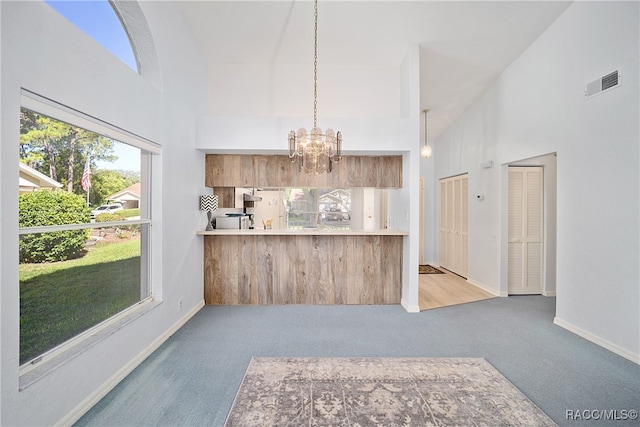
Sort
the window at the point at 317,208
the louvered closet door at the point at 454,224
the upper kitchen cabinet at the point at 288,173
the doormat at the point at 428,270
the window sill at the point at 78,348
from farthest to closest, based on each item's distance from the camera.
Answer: the doormat at the point at 428,270 < the louvered closet door at the point at 454,224 < the window at the point at 317,208 < the upper kitchen cabinet at the point at 288,173 < the window sill at the point at 78,348

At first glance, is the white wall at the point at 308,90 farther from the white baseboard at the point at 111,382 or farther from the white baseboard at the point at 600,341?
the white baseboard at the point at 600,341

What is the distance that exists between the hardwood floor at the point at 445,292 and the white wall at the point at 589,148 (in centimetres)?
126

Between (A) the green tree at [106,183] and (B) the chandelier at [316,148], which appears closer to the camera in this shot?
(A) the green tree at [106,183]

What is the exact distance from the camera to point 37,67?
5.48 ft

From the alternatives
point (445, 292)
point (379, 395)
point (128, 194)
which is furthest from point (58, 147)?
point (445, 292)

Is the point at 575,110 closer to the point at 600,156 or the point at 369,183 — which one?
the point at 600,156

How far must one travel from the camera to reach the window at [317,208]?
576cm

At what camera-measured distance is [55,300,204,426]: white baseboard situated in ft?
6.23

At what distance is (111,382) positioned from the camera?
2258mm

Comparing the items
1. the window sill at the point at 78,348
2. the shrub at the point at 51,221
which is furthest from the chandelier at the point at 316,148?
the window sill at the point at 78,348

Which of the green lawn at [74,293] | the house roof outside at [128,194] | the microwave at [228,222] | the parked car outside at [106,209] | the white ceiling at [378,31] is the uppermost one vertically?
the white ceiling at [378,31]

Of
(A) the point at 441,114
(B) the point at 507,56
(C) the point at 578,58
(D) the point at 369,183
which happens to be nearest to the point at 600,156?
(C) the point at 578,58

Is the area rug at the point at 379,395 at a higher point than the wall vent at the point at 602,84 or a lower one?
lower

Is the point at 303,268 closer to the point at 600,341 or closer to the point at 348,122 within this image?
the point at 348,122
